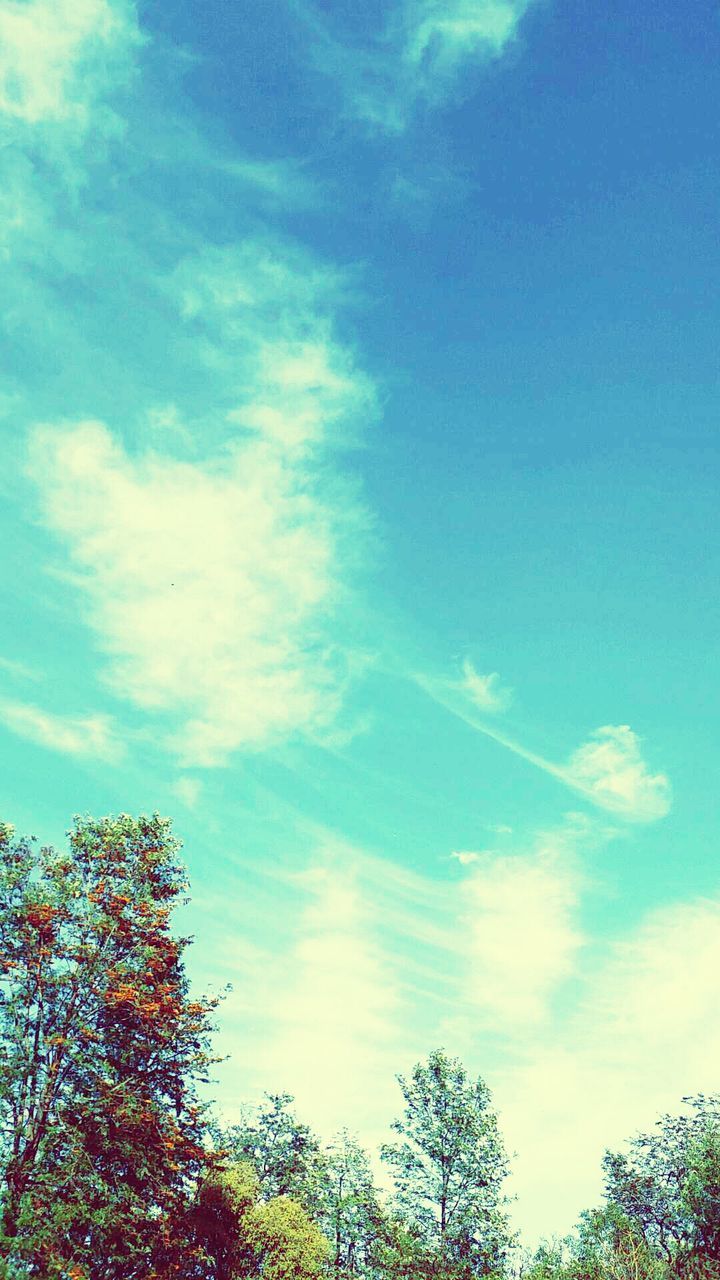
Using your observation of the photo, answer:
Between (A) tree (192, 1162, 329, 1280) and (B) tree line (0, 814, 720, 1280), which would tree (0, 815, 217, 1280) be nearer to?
(B) tree line (0, 814, 720, 1280)

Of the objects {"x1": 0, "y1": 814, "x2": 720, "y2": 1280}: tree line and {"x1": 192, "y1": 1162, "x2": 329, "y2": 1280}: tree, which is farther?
{"x1": 192, "y1": 1162, "x2": 329, "y2": 1280}: tree

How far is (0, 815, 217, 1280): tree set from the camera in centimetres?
2622

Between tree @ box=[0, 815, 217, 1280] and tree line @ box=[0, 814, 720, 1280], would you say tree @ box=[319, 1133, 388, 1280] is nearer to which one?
tree line @ box=[0, 814, 720, 1280]

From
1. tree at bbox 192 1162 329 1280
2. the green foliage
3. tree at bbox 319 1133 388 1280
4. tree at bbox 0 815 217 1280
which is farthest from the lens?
tree at bbox 319 1133 388 1280

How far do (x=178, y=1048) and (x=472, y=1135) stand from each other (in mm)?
21324

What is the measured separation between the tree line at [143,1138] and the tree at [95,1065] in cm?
6

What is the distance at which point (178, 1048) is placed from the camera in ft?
105

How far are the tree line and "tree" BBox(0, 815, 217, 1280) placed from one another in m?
0.06

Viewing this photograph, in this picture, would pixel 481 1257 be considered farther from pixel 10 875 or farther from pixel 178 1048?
pixel 10 875

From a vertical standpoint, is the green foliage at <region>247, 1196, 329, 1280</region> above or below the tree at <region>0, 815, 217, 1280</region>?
below

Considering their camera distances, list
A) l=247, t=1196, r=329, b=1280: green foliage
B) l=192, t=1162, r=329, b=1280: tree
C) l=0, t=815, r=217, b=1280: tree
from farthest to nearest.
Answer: l=192, t=1162, r=329, b=1280: tree, l=247, t=1196, r=329, b=1280: green foliage, l=0, t=815, r=217, b=1280: tree

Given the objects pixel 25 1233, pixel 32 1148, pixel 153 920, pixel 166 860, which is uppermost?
pixel 166 860

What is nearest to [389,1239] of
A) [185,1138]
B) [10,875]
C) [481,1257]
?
[481,1257]

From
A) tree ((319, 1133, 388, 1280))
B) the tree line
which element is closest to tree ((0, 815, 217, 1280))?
the tree line
